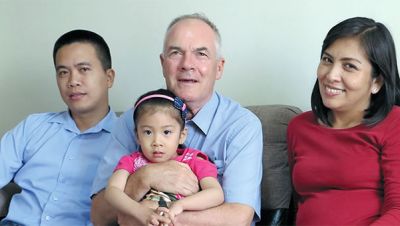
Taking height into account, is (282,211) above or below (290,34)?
below

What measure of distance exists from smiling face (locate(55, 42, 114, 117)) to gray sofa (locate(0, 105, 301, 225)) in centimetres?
71

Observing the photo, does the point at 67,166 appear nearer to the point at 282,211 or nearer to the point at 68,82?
the point at 68,82

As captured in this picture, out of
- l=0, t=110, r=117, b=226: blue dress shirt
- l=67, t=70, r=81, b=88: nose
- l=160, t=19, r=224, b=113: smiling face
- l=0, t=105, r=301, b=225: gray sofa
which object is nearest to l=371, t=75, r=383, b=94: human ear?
l=0, t=105, r=301, b=225: gray sofa

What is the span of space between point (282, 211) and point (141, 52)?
1.15 m

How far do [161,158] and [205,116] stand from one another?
28 centimetres

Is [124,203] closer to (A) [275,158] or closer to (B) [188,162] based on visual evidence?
(B) [188,162]

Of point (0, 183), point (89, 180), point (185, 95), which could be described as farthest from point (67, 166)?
point (185, 95)

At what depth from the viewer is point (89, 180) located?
6.67 feet

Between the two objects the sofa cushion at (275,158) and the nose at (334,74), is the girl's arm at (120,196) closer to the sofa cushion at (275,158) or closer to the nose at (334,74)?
the sofa cushion at (275,158)

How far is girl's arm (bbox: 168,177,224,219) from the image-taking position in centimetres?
144

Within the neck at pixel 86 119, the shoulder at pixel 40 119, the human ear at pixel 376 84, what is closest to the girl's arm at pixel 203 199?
the human ear at pixel 376 84

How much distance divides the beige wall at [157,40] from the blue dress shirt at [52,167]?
1.71ft

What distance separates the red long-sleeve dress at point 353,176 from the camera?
4.93 ft

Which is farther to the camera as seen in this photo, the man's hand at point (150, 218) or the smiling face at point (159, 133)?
the smiling face at point (159, 133)
